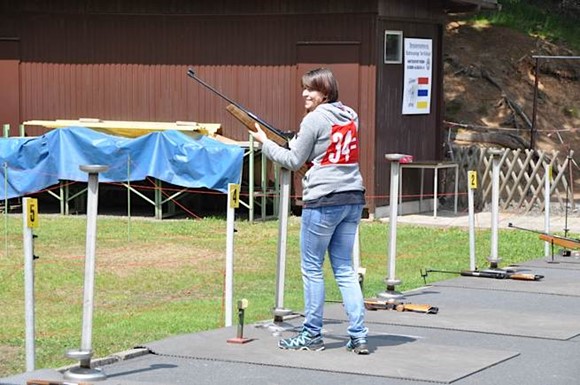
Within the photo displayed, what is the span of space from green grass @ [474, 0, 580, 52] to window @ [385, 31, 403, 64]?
14364 millimetres

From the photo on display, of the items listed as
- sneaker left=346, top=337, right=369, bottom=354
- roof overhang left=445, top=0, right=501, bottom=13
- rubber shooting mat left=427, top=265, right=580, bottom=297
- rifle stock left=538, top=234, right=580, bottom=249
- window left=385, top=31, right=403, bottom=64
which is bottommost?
rubber shooting mat left=427, top=265, right=580, bottom=297

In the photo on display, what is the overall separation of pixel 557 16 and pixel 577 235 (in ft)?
65.0

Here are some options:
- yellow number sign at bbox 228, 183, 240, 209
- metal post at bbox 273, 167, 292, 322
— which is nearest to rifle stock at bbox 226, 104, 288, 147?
metal post at bbox 273, 167, 292, 322

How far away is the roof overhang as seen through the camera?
2278 centimetres

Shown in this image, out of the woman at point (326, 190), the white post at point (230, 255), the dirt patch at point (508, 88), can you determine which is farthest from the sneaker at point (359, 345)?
the dirt patch at point (508, 88)

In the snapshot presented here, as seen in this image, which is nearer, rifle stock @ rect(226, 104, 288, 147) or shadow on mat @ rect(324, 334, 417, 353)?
shadow on mat @ rect(324, 334, 417, 353)

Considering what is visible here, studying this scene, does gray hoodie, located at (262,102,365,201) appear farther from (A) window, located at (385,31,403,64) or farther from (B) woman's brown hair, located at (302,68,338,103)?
(A) window, located at (385,31,403,64)

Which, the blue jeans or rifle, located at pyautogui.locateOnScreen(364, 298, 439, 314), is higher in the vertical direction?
the blue jeans

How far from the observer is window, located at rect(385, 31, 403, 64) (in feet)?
69.9

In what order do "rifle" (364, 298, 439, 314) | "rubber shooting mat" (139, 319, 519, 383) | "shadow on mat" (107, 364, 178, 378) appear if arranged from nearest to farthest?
"shadow on mat" (107, 364, 178, 378) → "rubber shooting mat" (139, 319, 519, 383) → "rifle" (364, 298, 439, 314)

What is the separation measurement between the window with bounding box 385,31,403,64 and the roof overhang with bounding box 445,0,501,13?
1.56m

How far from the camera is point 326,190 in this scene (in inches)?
353

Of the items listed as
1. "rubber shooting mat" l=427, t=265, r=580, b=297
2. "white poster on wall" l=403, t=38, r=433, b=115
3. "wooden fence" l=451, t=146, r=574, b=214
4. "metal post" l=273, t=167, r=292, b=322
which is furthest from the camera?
"wooden fence" l=451, t=146, r=574, b=214

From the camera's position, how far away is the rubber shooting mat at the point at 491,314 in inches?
411
